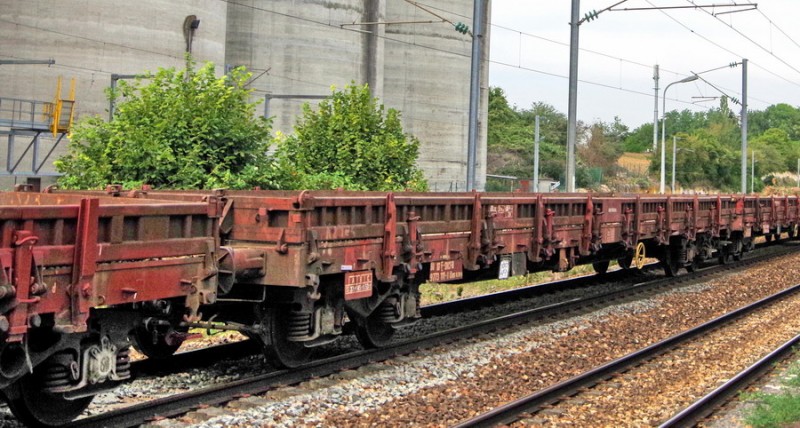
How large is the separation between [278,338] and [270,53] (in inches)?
1293

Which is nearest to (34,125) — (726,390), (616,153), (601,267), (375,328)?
(601,267)

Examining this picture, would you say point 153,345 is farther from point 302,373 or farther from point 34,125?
point 34,125

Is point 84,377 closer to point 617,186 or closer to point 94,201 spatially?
point 94,201

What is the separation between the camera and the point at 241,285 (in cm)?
980

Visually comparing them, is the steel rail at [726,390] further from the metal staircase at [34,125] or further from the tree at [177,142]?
the metal staircase at [34,125]

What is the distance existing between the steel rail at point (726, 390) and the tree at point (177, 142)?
9.53 metres

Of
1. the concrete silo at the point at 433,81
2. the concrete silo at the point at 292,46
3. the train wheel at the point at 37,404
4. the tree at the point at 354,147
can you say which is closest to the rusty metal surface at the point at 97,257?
the train wheel at the point at 37,404

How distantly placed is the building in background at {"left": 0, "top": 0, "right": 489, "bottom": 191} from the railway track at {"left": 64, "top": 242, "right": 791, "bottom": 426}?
46.5 ft

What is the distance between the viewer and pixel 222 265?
28.6ft

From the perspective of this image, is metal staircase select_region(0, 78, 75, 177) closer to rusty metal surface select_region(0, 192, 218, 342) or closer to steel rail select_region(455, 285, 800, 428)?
steel rail select_region(455, 285, 800, 428)

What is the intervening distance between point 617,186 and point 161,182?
62.3m

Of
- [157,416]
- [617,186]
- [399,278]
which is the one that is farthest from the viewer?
[617,186]

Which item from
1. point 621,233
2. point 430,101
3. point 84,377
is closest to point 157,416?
point 84,377

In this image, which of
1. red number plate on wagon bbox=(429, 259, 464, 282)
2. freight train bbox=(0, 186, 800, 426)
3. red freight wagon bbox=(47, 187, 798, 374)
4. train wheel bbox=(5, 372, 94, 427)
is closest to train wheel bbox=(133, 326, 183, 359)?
freight train bbox=(0, 186, 800, 426)
